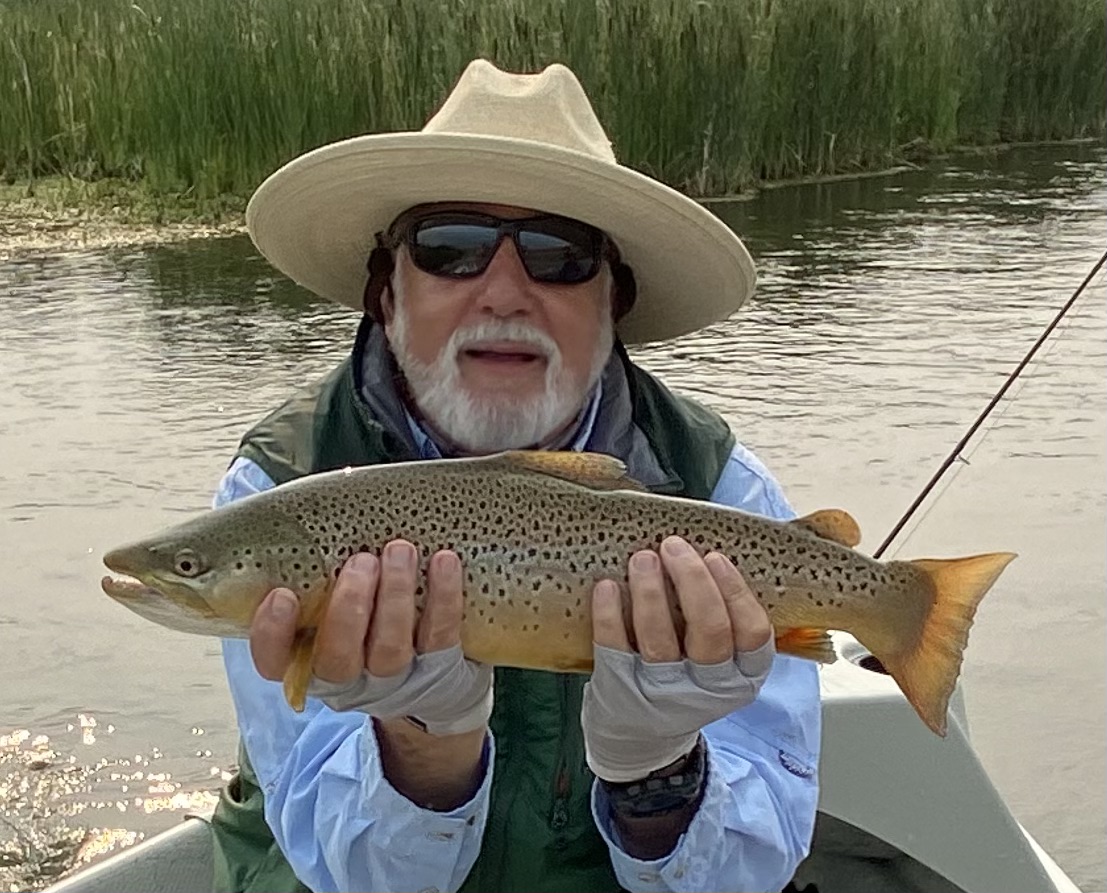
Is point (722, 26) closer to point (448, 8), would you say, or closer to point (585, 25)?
point (585, 25)

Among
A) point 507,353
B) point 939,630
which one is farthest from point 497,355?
point 939,630

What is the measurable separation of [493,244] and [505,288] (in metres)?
0.09

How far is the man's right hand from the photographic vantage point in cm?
189

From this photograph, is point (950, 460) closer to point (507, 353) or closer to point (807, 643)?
point (507, 353)

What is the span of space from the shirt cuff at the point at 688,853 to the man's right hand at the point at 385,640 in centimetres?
37

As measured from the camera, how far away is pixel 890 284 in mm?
8617

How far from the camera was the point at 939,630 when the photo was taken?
2.07 m

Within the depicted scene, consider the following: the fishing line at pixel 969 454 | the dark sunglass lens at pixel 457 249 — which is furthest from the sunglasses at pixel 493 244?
the fishing line at pixel 969 454

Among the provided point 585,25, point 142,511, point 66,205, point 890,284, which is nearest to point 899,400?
point 890,284

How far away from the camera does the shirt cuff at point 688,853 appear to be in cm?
216

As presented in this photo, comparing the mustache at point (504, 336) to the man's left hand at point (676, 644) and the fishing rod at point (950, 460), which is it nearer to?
the man's left hand at point (676, 644)

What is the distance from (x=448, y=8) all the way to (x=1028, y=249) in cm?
432

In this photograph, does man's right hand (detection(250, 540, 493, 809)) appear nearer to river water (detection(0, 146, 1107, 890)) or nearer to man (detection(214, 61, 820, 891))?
man (detection(214, 61, 820, 891))

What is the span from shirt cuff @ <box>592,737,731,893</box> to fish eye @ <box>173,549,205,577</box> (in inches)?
26.4
